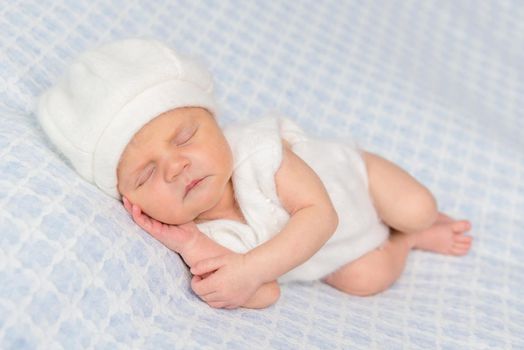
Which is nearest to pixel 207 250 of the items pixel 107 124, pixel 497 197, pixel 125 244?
pixel 125 244

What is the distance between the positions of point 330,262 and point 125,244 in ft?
1.51

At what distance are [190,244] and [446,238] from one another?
2.03 feet

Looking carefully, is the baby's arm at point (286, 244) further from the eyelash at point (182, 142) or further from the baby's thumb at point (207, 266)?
the eyelash at point (182, 142)

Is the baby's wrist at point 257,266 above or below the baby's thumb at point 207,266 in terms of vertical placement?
above

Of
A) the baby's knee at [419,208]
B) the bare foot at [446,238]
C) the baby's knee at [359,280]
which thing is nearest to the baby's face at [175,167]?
the baby's knee at [359,280]

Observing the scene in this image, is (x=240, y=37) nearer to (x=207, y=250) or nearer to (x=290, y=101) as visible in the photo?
(x=290, y=101)

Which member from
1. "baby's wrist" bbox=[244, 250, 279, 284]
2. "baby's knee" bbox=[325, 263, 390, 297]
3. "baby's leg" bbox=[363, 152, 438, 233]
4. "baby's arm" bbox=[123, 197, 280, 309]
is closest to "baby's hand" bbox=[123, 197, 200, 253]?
"baby's arm" bbox=[123, 197, 280, 309]

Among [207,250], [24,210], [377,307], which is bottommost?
[377,307]

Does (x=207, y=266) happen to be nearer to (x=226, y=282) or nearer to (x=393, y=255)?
(x=226, y=282)

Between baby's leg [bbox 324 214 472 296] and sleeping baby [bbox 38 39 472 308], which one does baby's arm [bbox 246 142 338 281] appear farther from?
baby's leg [bbox 324 214 472 296]

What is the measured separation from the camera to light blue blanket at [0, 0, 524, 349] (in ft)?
3.53

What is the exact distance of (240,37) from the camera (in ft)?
6.37

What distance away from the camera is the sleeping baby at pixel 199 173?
1208mm

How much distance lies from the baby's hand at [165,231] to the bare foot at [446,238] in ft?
1.88
